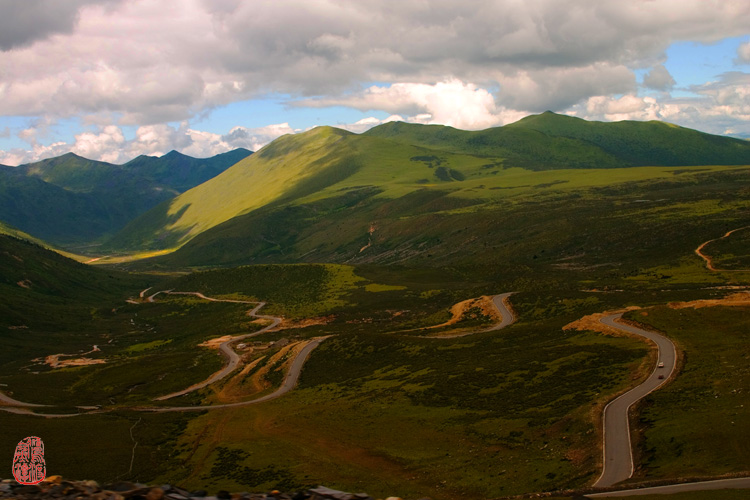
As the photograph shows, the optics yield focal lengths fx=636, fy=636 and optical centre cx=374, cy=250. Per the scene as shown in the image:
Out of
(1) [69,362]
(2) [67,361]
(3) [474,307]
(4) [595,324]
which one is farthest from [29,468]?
(2) [67,361]

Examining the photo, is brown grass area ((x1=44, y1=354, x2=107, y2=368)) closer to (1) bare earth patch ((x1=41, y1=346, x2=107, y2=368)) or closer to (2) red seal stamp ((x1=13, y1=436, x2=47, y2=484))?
→ (1) bare earth patch ((x1=41, y1=346, x2=107, y2=368))

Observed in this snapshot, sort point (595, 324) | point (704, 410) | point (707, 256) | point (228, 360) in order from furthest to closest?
1. point (707, 256)
2. point (228, 360)
3. point (595, 324)
4. point (704, 410)

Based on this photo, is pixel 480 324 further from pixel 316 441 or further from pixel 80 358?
pixel 80 358

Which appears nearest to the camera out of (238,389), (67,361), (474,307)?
(238,389)

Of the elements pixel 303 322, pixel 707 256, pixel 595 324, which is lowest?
pixel 303 322

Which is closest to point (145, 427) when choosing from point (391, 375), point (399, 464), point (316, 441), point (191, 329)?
point (316, 441)

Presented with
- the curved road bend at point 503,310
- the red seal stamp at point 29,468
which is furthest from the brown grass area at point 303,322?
the red seal stamp at point 29,468

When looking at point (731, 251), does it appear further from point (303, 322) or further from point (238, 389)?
point (238, 389)
